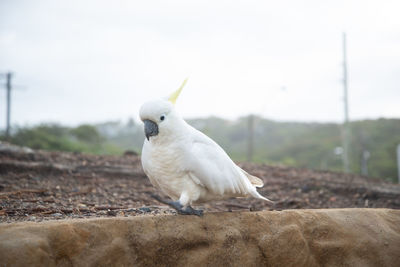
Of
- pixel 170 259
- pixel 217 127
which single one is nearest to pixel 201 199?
pixel 170 259

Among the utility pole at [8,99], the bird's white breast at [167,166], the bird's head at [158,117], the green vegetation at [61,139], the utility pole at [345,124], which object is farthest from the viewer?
the green vegetation at [61,139]

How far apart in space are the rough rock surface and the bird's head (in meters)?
0.68

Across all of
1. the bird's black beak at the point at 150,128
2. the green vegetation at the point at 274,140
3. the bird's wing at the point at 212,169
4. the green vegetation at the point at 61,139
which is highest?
the bird's black beak at the point at 150,128

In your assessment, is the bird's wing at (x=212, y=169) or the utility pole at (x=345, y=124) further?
the utility pole at (x=345, y=124)

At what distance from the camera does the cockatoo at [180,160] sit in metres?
3.03

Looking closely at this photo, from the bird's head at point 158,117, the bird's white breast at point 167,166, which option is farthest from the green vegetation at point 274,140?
the bird's head at point 158,117

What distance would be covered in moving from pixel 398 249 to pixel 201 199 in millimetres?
2189

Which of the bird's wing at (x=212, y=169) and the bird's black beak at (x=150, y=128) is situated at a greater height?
the bird's black beak at (x=150, y=128)

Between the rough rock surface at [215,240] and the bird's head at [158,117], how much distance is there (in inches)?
26.7

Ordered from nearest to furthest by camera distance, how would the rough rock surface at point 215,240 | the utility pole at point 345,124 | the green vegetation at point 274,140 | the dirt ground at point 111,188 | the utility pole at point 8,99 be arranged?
the rough rock surface at point 215,240 → the dirt ground at point 111,188 → the utility pole at point 345,124 → the utility pole at point 8,99 → the green vegetation at point 274,140

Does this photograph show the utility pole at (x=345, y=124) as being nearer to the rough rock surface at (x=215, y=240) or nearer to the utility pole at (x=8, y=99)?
the rough rock surface at (x=215, y=240)

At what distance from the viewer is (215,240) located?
3158 mm

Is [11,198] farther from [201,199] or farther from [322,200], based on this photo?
[322,200]

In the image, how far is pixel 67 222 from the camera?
106 inches
